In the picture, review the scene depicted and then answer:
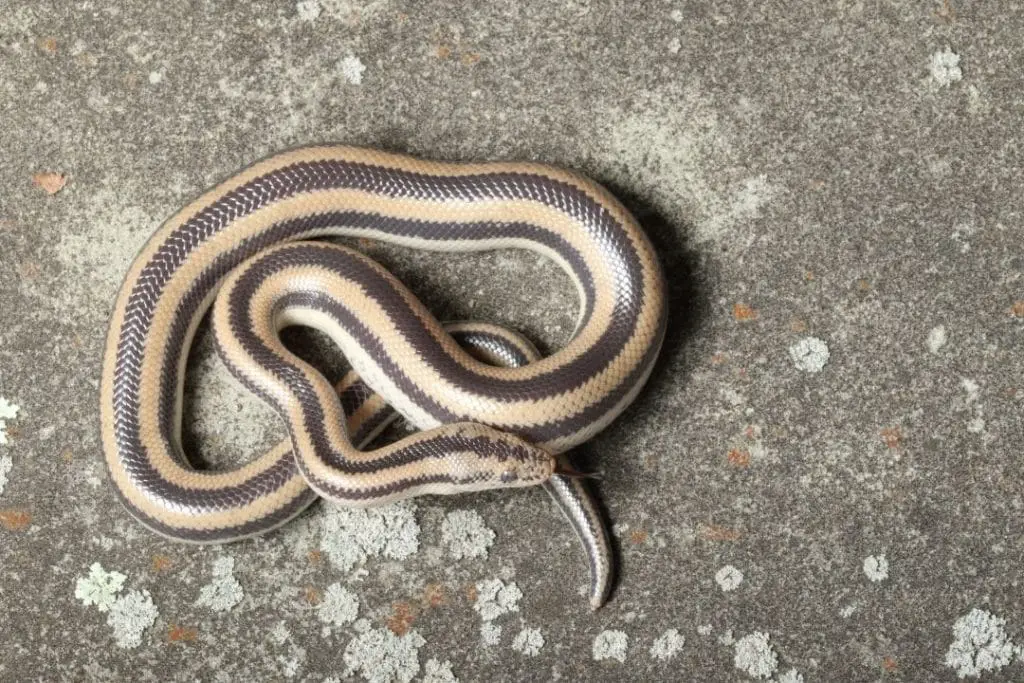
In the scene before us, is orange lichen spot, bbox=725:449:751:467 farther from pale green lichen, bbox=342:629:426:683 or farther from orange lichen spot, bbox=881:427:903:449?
pale green lichen, bbox=342:629:426:683

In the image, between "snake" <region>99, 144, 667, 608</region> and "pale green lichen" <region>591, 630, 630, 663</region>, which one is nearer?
"snake" <region>99, 144, 667, 608</region>

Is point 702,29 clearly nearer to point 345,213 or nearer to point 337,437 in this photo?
point 345,213

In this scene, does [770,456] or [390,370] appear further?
[770,456]

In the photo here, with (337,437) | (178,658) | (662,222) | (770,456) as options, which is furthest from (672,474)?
(178,658)

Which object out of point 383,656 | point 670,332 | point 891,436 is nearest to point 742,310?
point 670,332

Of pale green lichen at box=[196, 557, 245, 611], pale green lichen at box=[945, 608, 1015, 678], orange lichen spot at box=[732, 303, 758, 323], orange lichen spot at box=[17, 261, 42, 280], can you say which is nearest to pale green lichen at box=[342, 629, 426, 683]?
pale green lichen at box=[196, 557, 245, 611]

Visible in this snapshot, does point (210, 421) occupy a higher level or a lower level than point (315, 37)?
lower

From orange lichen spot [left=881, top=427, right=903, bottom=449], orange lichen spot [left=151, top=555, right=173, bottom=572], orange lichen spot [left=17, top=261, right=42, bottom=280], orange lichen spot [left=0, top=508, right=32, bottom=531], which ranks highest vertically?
orange lichen spot [left=17, top=261, right=42, bottom=280]
